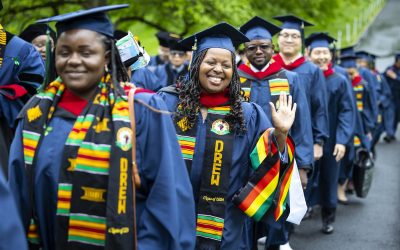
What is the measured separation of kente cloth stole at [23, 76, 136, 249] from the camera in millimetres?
2889

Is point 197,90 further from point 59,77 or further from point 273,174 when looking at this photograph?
point 59,77

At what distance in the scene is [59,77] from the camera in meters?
3.14

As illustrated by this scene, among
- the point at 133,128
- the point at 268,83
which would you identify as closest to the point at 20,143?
the point at 133,128

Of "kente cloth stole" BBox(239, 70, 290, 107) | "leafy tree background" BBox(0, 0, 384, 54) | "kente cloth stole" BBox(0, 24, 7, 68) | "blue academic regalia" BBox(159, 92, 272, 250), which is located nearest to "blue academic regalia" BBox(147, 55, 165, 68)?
"leafy tree background" BBox(0, 0, 384, 54)

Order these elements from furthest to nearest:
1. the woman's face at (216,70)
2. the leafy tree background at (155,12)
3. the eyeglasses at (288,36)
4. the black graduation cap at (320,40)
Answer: the leafy tree background at (155,12) < the black graduation cap at (320,40) < the eyeglasses at (288,36) < the woman's face at (216,70)

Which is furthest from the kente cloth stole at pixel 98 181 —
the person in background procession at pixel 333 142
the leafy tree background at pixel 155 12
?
the leafy tree background at pixel 155 12

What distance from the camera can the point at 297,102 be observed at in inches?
239

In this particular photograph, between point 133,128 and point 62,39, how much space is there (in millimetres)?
527

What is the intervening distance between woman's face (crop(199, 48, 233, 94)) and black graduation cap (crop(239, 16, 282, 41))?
1.75 metres

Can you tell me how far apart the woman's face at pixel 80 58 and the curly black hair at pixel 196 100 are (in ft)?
4.33

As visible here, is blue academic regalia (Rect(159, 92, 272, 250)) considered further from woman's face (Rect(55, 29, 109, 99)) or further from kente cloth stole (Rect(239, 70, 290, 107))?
kente cloth stole (Rect(239, 70, 290, 107))

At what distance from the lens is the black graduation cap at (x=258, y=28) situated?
609 cm

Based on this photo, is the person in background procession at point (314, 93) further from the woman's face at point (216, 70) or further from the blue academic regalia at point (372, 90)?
the blue academic regalia at point (372, 90)

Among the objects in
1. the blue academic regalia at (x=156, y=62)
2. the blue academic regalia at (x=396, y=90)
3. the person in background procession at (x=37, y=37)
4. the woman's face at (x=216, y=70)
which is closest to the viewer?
the woman's face at (x=216, y=70)
